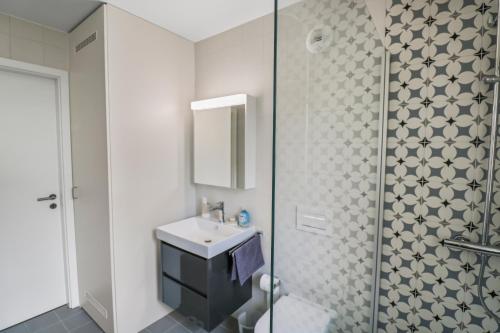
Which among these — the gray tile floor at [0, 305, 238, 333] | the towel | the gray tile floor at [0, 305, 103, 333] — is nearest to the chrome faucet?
the towel

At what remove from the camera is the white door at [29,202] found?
186cm

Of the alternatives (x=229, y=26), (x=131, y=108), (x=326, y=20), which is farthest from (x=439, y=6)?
(x=131, y=108)

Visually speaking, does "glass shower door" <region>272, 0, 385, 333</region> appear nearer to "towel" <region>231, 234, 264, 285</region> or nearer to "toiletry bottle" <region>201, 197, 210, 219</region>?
"towel" <region>231, 234, 264, 285</region>

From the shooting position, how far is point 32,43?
6.14ft

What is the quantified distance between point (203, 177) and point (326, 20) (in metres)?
1.53

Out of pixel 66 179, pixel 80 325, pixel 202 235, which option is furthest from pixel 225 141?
pixel 80 325

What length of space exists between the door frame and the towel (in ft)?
5.24

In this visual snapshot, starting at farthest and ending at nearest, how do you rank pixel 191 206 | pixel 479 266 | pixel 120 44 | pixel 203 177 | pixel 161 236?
pixel 191 206 < pixel 203 177 < pixel 161 236 < pixel 120 44 < pixel 479 266

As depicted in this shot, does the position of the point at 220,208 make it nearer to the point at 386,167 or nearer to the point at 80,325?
the point at 386,167

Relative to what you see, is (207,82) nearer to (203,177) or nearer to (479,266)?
(203,177)

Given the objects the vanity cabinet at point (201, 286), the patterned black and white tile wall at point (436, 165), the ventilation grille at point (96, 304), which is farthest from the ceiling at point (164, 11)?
the ventilation grille at point (96, 304)

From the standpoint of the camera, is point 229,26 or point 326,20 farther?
point 229,26

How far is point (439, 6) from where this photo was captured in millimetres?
933

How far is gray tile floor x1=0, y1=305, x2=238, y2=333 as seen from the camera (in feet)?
6.14
